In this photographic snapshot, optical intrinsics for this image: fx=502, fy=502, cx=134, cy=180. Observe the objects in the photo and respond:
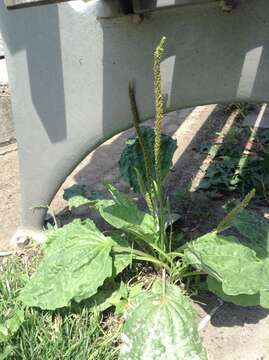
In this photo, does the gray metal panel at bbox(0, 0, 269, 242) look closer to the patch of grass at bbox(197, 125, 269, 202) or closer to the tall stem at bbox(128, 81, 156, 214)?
the tall stem at bbox(128, 81, 156, 214)

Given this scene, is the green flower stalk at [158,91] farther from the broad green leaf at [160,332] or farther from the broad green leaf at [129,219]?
the broad green leaf at [160,332]

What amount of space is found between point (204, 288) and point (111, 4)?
114 cm

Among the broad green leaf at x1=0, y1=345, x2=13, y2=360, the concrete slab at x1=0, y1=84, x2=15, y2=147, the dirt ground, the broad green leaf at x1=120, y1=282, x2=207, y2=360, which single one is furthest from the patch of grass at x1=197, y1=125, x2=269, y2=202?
the broad green leaf at x1=0, y1=345, x2=13, y2=360

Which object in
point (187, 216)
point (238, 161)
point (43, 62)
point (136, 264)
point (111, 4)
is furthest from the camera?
point (238, 161)

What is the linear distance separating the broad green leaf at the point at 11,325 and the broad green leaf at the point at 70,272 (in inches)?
1.9

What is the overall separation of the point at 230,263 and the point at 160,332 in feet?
1.11

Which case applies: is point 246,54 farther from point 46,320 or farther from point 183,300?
point 46,320

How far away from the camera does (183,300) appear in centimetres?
180

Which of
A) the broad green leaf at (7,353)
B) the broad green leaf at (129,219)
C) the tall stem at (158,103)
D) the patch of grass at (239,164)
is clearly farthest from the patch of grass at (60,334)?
the patch of grass at (239,164)

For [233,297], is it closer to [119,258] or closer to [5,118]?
[119,258]

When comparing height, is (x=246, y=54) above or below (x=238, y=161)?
above

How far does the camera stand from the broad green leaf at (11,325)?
1723mm

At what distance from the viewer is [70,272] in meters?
1.86

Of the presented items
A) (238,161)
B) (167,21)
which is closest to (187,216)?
(238,161)
